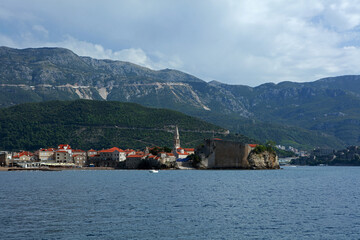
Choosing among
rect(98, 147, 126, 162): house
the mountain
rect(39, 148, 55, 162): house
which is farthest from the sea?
the mountain

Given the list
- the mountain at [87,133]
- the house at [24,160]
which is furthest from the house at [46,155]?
the mountain at [87,133]

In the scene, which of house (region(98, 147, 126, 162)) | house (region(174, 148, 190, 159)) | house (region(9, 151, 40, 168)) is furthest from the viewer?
house (region(98, 147, 126, 162))

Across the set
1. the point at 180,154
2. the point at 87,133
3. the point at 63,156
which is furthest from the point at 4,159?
the point at 180,154

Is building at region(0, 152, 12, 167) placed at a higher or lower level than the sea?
higher

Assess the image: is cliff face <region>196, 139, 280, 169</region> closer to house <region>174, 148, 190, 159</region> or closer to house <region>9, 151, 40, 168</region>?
house <region>174, 148, 190, 159</region>

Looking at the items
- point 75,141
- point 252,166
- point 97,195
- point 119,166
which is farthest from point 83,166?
point 97,195

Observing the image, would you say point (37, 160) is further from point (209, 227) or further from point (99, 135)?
point (209, 227)

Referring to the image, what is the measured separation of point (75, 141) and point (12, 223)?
150 m

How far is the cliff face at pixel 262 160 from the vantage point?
447 ft

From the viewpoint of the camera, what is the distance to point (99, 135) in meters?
185

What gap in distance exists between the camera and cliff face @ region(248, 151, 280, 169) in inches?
5364

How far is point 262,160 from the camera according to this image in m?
139

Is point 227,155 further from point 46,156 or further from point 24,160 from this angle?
point 24,160

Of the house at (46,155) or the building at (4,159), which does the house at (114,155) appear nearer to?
the house at (46,155)
